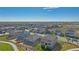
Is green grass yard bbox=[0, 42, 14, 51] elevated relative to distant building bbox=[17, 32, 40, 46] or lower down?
lower down

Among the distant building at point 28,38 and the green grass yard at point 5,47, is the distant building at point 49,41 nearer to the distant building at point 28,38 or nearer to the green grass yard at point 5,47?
the distant building at point 28,38

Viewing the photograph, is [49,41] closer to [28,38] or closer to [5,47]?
[28,38]

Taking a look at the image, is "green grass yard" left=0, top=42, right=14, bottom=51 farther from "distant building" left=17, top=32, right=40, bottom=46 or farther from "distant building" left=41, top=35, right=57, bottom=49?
"distant building" left=41, top=35, right=57, bottom=49

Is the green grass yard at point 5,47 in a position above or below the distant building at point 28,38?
below

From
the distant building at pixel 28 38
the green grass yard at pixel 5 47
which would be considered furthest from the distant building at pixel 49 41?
the green grass yard at pixel 5 47

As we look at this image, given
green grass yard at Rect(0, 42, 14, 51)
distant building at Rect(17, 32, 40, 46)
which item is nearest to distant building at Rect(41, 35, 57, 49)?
distant building at Rect(17, 32, 40, 46)

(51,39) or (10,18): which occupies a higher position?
(10,18)

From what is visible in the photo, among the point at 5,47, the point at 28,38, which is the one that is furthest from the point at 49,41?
the point at 5,47
